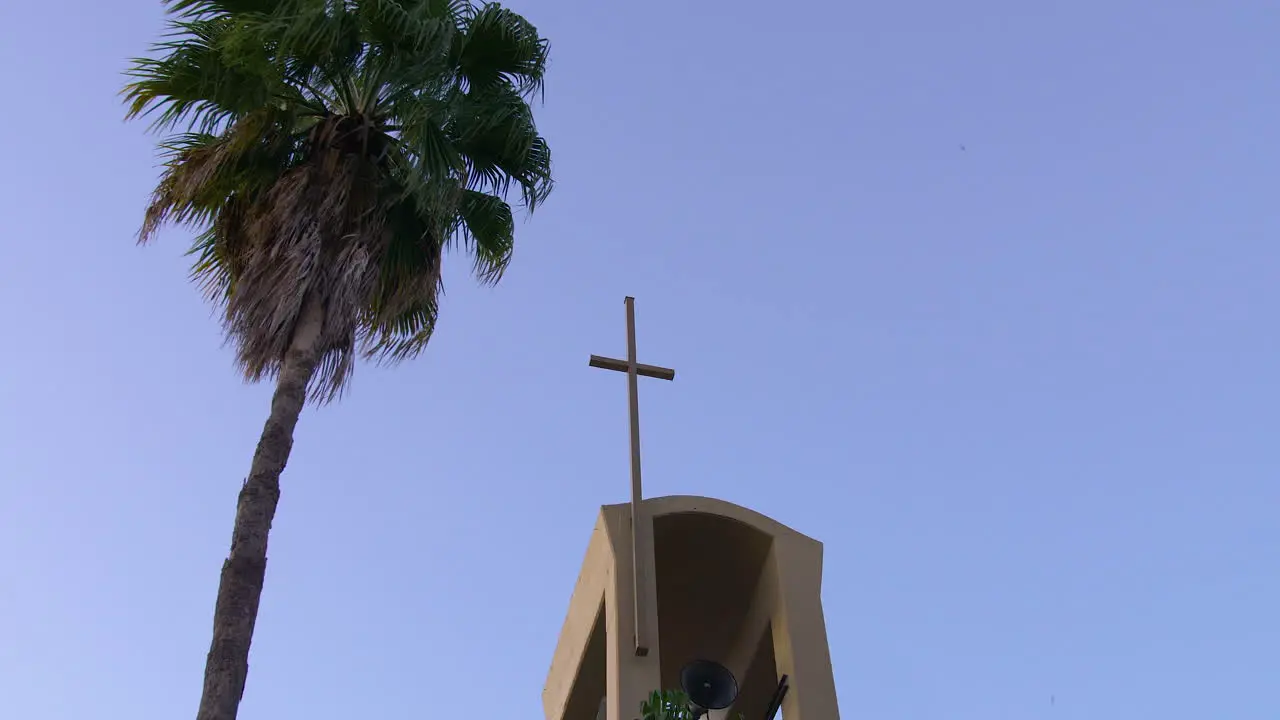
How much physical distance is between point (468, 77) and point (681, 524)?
14.2 feet

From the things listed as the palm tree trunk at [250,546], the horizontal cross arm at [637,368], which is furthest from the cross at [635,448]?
the palm tree trunk at [250,546]

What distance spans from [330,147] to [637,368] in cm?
350

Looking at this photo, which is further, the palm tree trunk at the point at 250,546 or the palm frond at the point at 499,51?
the palm frond at the point at 499,51

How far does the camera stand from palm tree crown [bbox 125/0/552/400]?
34.7 ft

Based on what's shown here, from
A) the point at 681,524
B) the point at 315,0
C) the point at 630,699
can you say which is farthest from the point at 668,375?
the point at 315,0

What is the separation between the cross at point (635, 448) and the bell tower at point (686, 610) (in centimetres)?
1

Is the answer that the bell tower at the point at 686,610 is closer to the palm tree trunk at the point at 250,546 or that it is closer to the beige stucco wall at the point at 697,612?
the beige stucco wall at the point at 697,612

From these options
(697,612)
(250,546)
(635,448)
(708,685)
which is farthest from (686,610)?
(250,546)

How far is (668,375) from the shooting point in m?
12.8

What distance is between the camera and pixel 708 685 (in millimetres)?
11586

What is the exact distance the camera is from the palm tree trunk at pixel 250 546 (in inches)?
307

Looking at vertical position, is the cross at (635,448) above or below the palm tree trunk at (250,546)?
above

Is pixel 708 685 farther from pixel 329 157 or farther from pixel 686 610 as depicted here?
pixel 329 157

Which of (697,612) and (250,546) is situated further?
(697,612)
